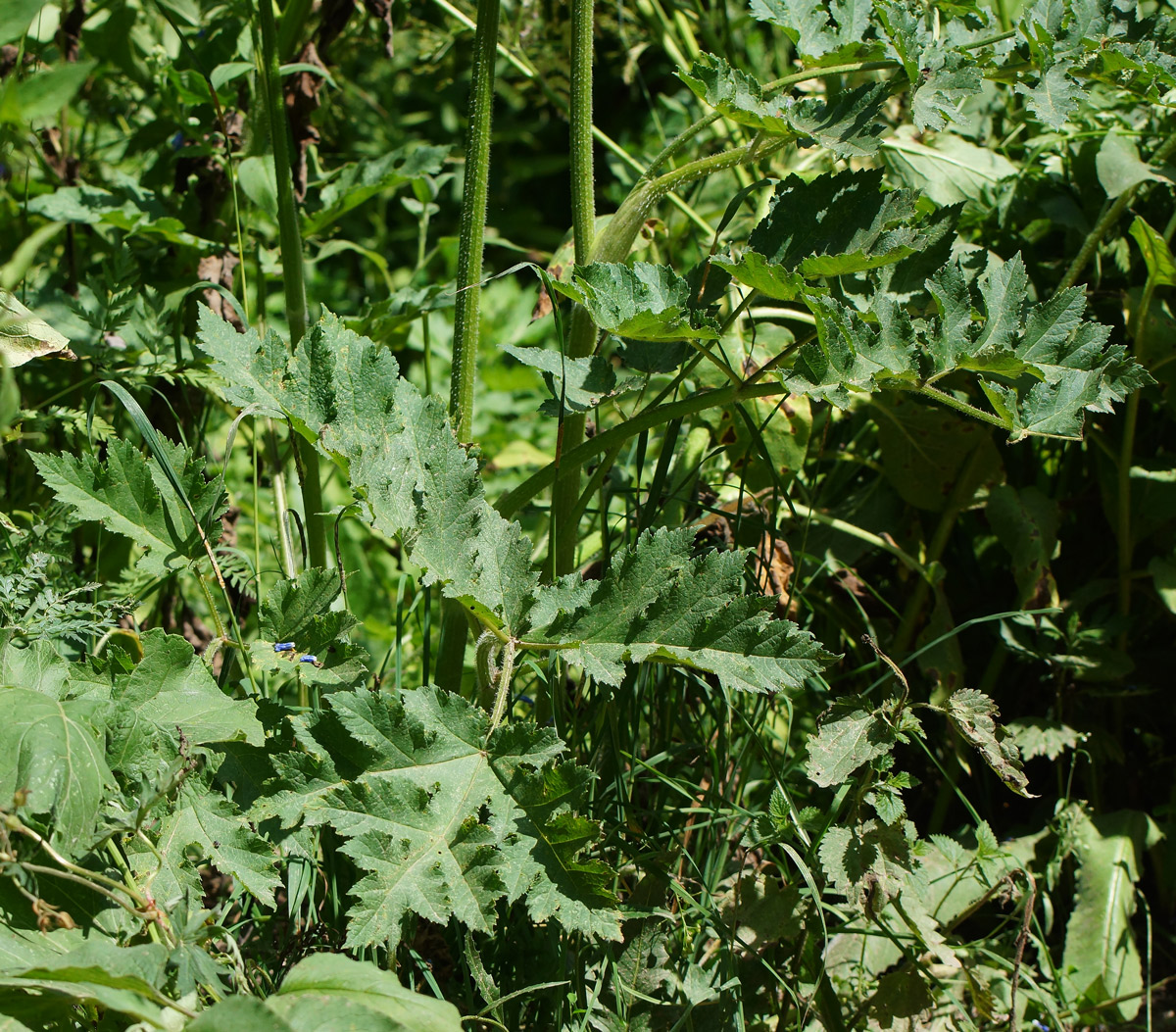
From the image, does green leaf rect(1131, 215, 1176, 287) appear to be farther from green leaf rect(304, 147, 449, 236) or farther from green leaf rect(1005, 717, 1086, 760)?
green leaf rect(304, 147, 449, 236)

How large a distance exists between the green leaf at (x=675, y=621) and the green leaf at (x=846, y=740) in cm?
15

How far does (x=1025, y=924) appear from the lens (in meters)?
1.28

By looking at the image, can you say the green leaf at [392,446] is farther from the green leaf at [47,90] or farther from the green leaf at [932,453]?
the green leaf at [932,453]

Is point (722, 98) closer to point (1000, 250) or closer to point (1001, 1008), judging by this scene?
point (1000, 250)

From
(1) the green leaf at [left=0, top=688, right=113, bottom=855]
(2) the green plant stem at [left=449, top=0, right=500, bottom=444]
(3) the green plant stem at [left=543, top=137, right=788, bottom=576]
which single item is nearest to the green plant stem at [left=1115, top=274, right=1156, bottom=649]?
(3) the green plant stem at [left=543, top=137, right=788, bottom=576]

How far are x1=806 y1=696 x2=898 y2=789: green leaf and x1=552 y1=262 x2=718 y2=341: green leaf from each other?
48 cm

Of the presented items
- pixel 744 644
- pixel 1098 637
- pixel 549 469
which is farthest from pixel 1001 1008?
pixel 549 469

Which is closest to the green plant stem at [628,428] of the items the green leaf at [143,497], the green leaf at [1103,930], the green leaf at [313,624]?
the green leaf at [313,624]

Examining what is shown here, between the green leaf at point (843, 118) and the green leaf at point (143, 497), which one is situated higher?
the green leaf at point (843, 118)

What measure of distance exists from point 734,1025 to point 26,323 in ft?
4.00

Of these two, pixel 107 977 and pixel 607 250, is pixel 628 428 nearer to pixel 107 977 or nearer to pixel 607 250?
pixel 607 250

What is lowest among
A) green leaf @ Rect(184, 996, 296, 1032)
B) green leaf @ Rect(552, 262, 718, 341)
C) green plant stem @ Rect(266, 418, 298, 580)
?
green leaf @ Rect(184, 996, 296, 1032)

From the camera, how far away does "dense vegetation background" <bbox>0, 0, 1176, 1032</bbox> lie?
41.9 inches

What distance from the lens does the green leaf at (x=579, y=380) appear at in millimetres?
1275
